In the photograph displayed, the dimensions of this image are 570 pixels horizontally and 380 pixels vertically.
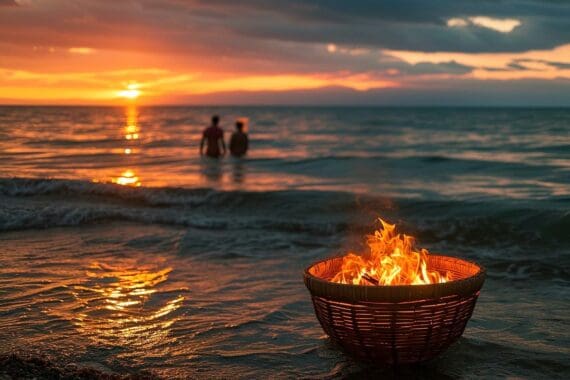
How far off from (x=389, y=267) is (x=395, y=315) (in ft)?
1.56

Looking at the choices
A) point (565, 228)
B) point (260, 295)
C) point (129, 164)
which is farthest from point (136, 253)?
point (129, 164)

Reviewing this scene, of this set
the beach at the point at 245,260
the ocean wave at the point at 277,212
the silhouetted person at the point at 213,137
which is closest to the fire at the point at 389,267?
the beach at the point at 245,260

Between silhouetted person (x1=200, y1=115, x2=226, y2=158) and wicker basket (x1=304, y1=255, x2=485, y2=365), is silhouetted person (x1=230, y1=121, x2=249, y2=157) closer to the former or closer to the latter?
silhouetted person (x1=200, y1=115, x2=226, y2=158)

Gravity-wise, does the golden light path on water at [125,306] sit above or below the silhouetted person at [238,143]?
below

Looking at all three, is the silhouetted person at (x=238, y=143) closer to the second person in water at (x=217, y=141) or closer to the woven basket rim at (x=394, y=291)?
the second person in water at (x=217, y=141)

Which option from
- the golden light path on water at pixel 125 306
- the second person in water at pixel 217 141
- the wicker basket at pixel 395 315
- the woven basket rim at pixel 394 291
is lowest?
the golden light path on water at pixel 125 306

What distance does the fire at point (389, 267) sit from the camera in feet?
13.8

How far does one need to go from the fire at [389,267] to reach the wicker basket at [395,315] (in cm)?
29

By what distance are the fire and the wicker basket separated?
0.29 meters

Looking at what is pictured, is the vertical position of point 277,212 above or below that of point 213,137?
below

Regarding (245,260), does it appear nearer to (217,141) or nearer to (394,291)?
(394,291)

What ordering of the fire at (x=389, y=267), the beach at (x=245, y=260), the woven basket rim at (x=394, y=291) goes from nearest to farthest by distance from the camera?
the woven basket rim at (x=394, y=291) → the fire at (x=389, y=267) → the beach at (x=245, y=260)

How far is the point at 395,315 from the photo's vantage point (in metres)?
3.86

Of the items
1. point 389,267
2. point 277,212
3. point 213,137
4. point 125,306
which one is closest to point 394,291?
point 389,267
